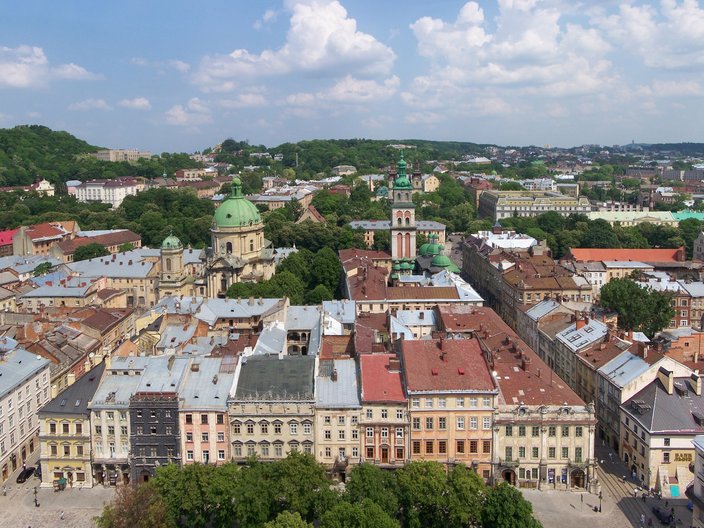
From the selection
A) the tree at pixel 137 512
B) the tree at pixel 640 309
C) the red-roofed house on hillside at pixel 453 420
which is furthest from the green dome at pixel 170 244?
the tree at pixel 137 512

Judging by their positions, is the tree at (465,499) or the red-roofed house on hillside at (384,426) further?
the red-roofed house on hillside at (384,426)

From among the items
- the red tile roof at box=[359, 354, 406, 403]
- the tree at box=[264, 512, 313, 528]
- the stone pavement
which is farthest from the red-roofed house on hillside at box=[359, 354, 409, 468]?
the stone pavement

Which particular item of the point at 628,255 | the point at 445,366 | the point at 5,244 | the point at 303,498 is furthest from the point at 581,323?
the point at 5,244

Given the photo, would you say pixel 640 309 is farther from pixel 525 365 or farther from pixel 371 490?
pixel 371 490

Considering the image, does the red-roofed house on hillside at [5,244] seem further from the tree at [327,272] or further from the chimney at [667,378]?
the chimney at [667,378]

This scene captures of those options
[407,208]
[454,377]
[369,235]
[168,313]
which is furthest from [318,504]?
[369,235]

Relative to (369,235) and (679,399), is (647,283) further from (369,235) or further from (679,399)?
(369,235)

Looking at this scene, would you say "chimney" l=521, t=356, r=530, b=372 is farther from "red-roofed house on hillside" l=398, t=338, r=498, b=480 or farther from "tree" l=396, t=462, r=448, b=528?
"tree" l=396, t=462, r=448, b=528
